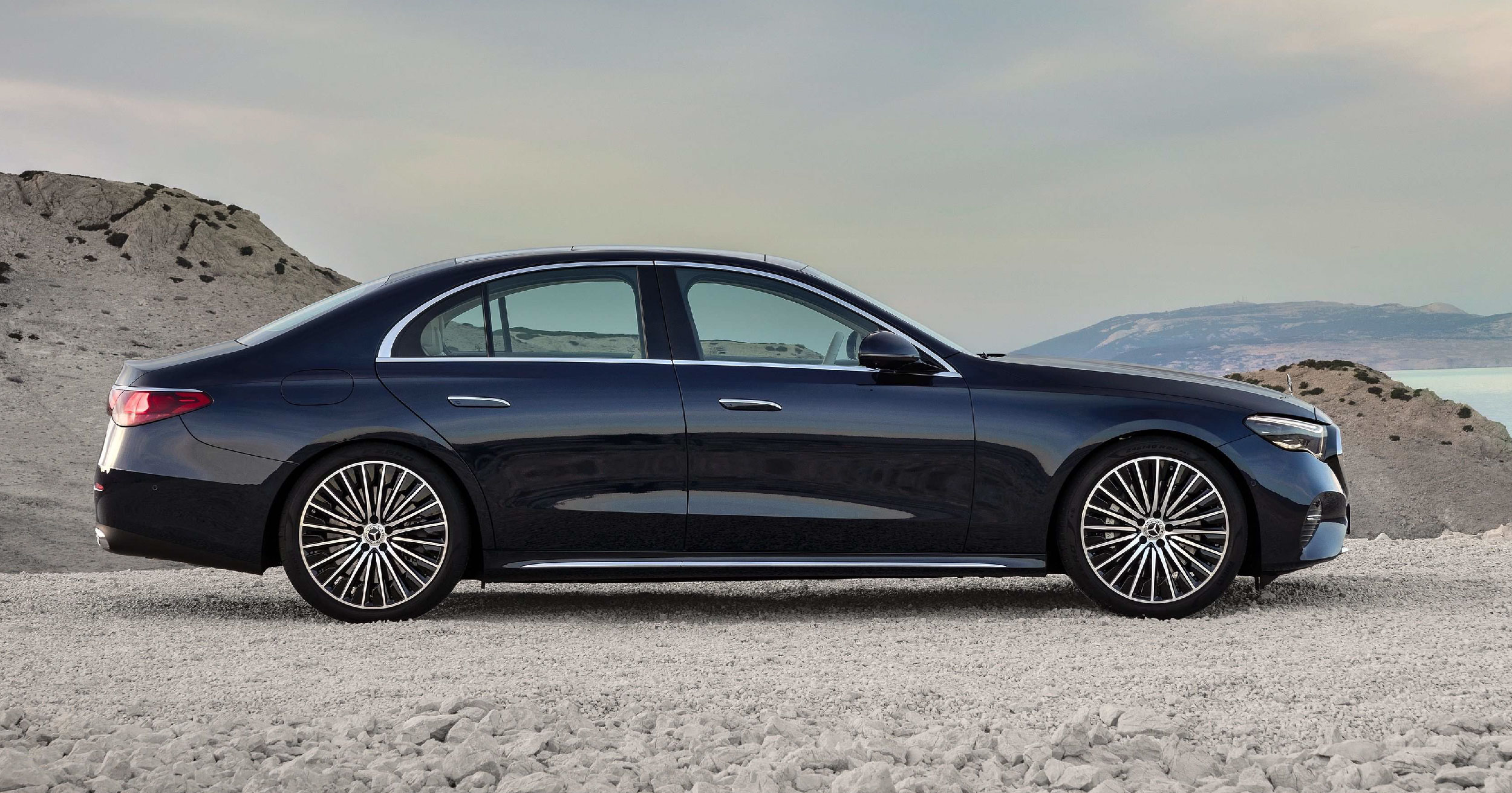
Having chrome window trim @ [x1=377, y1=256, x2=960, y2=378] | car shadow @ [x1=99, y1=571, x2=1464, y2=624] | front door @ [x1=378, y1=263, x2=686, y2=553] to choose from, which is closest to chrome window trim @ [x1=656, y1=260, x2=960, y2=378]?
chrome window trim @ [x1=377, y1=256, x2=960, y2=378]

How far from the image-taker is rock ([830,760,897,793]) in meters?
3.74

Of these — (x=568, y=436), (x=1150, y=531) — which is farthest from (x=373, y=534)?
(x=1150, y=531)

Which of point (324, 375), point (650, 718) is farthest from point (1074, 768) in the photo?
point (324, 375)

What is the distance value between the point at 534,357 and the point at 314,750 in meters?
2.69

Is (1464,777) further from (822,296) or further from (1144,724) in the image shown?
(822,296)

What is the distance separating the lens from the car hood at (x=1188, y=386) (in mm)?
6598

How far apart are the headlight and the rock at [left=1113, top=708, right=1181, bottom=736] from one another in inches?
102

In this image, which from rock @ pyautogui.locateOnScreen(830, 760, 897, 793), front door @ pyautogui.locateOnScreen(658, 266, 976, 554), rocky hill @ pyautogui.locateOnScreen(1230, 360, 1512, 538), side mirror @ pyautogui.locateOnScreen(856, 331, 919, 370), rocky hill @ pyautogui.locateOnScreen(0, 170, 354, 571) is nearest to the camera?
rock @ pyautogui.locateOnScreen(830, 760, 897, 793)

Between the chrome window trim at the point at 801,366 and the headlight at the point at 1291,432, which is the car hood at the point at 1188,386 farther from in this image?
the chrome window trim at the point at 801,366

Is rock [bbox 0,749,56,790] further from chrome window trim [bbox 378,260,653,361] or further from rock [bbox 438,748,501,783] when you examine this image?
chrome window trim [bbox 378,260,653,361]

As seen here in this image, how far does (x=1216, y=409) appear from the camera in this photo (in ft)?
21.5

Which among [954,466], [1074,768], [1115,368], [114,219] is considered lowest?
[1074,768]

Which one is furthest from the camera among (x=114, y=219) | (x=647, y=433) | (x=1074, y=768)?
(x=114, y=219)

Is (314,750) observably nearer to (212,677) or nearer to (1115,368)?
(212,677)
